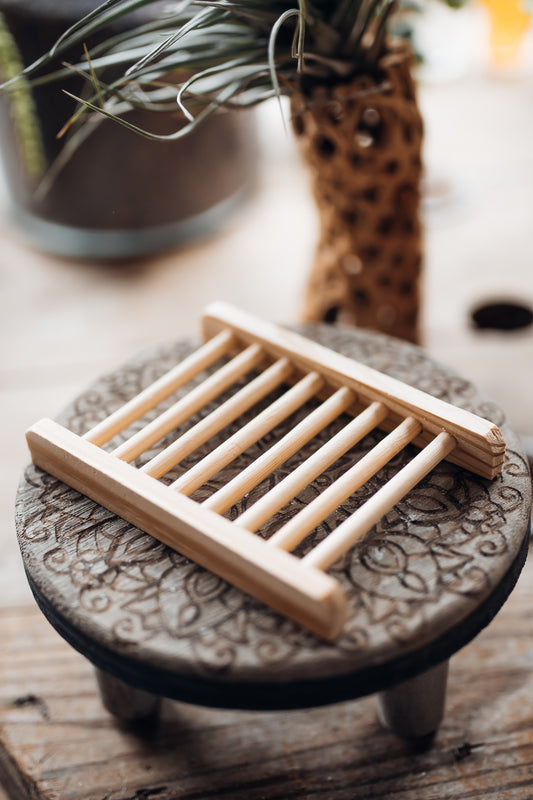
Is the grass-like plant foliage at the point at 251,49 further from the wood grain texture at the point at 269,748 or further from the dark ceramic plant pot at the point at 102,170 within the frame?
the wood grain texture at the point at 269,748

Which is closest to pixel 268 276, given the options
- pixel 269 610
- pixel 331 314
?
pixel 331 314

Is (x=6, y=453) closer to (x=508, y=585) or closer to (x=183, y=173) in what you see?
(x=183, y=173)

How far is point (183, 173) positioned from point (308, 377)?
866 millimetres

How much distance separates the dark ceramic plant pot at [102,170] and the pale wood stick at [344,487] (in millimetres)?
875

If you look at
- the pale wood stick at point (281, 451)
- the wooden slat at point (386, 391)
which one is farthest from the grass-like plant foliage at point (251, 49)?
the pale wood stick at point (281, 451)

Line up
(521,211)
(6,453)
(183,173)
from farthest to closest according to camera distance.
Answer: (521,211) < (183,173) < (6,453)

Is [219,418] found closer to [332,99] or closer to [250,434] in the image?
[250,434]

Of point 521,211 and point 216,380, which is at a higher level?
point 216,380

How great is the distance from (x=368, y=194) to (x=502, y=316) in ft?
1.58

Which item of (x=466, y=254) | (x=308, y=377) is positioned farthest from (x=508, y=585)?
(x=466, y=254)

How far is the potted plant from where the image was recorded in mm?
888

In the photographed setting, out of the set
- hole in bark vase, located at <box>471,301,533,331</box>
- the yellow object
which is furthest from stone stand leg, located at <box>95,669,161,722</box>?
the yellow object

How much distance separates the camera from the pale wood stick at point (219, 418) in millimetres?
766

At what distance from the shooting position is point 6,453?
126 centimetres
